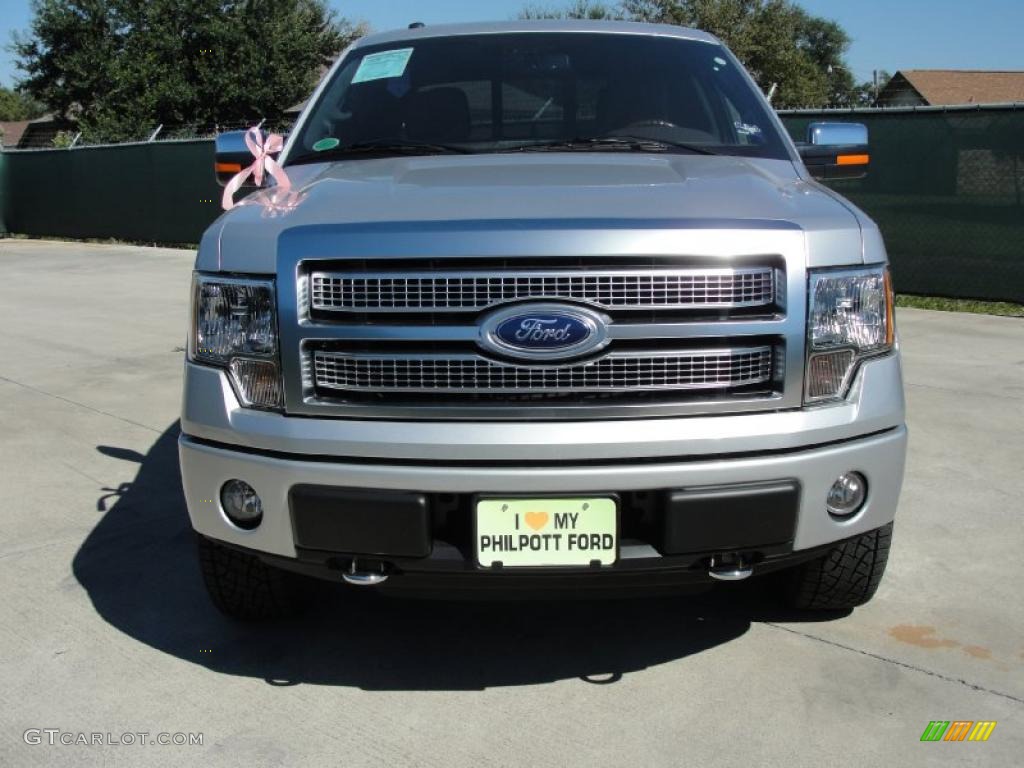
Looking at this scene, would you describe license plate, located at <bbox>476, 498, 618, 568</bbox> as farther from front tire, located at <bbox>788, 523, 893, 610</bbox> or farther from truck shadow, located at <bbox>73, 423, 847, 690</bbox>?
front tire, located at <bbox>788, 523, 893, 610</bbox>

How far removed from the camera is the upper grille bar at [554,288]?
2.66 meters

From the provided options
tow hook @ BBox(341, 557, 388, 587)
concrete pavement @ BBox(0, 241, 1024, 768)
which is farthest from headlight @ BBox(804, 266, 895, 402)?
tow hook @ BBox(341, 557, 388, 587)

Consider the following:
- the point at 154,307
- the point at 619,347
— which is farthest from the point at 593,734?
the point at 154,307

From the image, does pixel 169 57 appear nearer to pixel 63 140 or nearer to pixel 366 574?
pixel 63 140

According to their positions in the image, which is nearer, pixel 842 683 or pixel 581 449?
pixel 581 449

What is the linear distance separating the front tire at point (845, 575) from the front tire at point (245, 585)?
154 centimetres

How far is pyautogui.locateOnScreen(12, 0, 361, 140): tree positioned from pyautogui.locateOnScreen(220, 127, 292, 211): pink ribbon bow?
3357cm

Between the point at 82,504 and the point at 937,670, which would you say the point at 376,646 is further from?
the point at 82,504

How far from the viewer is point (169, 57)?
36000mm

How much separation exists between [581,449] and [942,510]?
2467mm

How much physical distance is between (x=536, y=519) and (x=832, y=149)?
89.1 inches

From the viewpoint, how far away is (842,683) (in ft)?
10.1

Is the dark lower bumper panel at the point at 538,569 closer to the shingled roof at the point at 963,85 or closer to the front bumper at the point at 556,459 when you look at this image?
the front bumper at the point at 556,459

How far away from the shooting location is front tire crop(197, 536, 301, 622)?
10.7 ft
